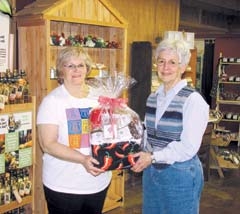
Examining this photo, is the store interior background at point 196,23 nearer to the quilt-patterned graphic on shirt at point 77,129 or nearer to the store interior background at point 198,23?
the store interior background at point 198,23

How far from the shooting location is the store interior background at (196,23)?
3.95 meters

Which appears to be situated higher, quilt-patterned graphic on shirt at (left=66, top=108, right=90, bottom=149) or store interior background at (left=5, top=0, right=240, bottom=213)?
store interior background at (left=5, top=0, right=240, bottom=213)

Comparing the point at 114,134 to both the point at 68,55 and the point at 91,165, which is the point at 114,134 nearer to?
the point at 91,165

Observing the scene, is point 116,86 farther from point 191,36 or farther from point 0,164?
point 191,36

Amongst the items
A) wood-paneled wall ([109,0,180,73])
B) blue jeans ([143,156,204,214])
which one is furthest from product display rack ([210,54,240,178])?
blue jeans ([143,156,204,214])

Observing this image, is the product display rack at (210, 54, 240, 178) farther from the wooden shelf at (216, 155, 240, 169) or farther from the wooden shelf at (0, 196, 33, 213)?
the wooden shelf at (0, 196, 33, 213)

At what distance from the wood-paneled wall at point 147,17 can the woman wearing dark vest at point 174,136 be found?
2218 mm

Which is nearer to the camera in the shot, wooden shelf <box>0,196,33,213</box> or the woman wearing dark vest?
the woman wearing dark vest

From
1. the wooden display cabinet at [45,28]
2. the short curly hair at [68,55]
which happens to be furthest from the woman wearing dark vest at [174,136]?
the wooden display cabinet at [45,28]

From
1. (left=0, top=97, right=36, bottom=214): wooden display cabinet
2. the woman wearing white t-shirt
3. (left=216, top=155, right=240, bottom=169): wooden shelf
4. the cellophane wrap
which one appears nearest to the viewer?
the cellophane wrap

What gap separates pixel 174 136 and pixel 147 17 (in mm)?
2708

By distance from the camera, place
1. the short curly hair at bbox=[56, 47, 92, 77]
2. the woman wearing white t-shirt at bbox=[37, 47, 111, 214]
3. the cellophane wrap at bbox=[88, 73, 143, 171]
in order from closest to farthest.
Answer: the cellophane wrap at bbox=[88, 73, 143, 171] < the woman wearing white t-shirt at bbox=[37, 47, 111, 214] < the short curly hair at bbox=[56, 47, 92, 77]

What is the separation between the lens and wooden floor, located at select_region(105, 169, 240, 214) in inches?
136

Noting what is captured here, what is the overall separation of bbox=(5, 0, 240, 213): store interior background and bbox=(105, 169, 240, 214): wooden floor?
1.03 meters
